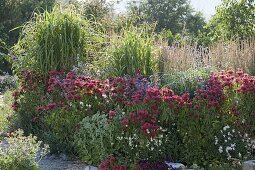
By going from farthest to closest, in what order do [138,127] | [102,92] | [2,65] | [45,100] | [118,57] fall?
[2,65] < [118,57] < [45,100] < [102,92] < [138,127]

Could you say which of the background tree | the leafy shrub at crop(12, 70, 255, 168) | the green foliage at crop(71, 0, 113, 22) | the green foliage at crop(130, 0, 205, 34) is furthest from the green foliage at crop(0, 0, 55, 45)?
the leafy shrub at crop(12, 70, 255, 168)

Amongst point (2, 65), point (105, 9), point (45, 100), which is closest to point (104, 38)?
point (45, 100)

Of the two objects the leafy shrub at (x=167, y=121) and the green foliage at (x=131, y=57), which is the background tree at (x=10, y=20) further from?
the leafy shrub at (x=167, y=121)

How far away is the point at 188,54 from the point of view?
6633 millimetres

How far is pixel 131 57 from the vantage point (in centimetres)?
624

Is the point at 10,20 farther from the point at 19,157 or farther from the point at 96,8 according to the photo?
the point at 19,157

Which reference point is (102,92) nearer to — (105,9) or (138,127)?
(138,127)

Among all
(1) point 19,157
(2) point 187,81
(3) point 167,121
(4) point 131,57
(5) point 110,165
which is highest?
(4) point 131,57

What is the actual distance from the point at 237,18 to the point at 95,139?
6344 millimetres

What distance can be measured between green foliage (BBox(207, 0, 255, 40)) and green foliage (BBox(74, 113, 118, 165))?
5.73 metres

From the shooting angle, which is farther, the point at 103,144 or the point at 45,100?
the point at 45,100

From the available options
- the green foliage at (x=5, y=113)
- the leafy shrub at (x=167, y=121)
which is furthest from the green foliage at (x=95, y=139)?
the green foliage at (x=5, y=113)

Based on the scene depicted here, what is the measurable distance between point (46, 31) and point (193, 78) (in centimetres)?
242

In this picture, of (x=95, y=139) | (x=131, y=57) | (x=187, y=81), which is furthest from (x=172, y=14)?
(x=95, y=139)
